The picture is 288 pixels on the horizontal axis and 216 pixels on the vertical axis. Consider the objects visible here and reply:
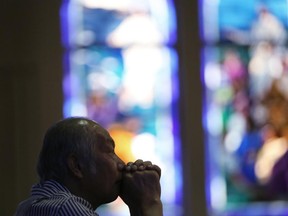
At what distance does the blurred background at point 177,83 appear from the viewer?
4617mm

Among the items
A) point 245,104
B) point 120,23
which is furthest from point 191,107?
point 120,23

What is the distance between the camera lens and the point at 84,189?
1606 mm

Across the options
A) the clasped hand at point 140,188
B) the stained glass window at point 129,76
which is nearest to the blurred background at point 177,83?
the stained glass window at point 129,76

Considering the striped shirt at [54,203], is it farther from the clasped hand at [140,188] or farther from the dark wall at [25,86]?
the dark wall at [25,86]

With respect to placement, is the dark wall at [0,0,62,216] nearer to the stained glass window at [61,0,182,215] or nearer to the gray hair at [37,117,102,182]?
the stained glass window at [61,0,182,215]

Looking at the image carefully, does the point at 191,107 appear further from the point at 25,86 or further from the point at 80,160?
the point at 80,160

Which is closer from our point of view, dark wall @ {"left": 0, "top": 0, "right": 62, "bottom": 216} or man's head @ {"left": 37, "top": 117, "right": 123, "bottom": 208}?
man's head @ {"left": 37, "top": 117, "right": 123, "bottom": 208}

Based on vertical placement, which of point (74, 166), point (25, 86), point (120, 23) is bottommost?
point (74, 166)

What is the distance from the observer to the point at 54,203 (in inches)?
59.7

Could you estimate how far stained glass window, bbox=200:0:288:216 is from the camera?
506 centimetres

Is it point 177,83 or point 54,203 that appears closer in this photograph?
point 54,203

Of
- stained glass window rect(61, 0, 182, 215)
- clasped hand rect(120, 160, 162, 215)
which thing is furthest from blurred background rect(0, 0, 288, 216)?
clasped hand rect(120, 160, 162, 215)

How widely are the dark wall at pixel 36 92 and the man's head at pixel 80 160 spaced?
8.87 feet

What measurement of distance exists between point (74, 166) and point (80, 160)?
0.02 m
